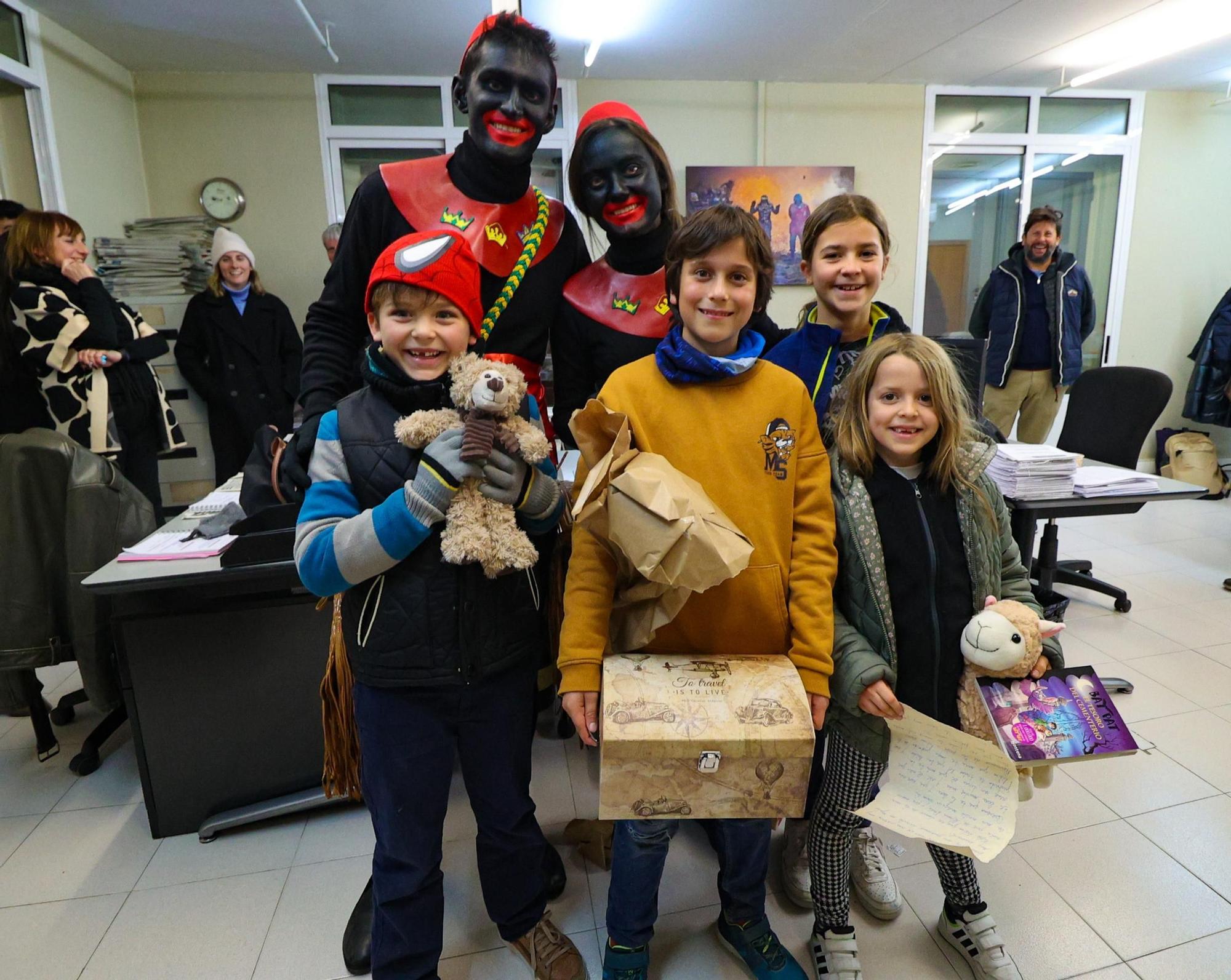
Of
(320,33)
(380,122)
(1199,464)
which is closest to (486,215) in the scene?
(320,33)

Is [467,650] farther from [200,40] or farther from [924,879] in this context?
[200,40]

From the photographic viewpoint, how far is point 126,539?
6.23 ft

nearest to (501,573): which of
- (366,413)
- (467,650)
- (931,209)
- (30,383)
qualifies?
(467,650)

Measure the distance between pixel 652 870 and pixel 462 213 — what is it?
1.27 m

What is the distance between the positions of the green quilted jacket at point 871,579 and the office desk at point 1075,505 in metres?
1.05

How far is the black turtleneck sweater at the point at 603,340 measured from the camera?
1.42m

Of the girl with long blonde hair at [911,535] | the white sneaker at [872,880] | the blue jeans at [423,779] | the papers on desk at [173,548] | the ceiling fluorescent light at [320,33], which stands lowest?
the white sneaker at [872,880]

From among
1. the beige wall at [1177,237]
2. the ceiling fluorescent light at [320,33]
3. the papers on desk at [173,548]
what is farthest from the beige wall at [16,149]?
the beige wall at [1177,237]

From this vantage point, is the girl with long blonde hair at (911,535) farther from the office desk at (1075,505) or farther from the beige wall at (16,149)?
the beige wall at (16,149)

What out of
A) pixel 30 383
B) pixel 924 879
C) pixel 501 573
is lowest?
pixel 924 879

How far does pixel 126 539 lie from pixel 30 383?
1203 millimetres

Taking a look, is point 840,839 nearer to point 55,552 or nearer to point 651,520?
point 651,520

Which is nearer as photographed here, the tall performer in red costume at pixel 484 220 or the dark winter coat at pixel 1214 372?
the tall performer in red costume at pixel 484 220

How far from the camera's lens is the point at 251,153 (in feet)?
14.1
